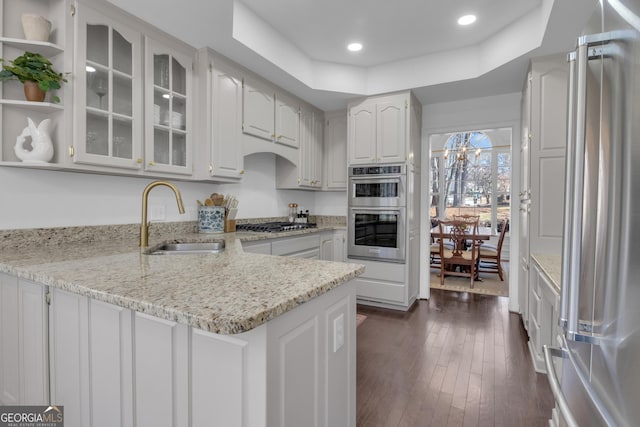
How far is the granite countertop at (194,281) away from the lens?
705 mm

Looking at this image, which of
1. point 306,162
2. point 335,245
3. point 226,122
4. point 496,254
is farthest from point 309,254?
point 496,254

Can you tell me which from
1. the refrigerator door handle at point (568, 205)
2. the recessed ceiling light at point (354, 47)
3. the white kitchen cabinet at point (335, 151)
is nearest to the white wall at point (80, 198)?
the white kitchen cabinet at point (335, 151)

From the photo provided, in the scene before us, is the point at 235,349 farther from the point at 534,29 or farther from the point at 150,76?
the point at 534,29

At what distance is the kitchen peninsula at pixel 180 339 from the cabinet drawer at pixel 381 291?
247 cm

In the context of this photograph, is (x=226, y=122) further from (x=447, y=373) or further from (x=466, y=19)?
(x=447, y=373)

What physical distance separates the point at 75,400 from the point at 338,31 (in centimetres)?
305

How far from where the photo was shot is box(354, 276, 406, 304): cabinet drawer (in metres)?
3.55

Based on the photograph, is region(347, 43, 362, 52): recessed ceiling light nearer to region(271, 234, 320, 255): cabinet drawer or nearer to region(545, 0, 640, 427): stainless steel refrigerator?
region(271, 234, 320, 255): cabinet drawer

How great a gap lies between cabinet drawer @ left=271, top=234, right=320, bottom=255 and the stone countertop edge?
6.83 ft

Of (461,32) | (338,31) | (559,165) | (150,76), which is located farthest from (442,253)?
(150,76)

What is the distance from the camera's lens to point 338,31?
9.23 feet

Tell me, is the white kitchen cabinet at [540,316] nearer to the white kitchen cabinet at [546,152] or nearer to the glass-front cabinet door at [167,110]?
the white kitchen cabinet at [546,152]

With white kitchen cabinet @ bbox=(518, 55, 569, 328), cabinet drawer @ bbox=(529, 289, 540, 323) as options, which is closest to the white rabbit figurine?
cabinet drawer @ bbox=(529, 289, 540, 323)

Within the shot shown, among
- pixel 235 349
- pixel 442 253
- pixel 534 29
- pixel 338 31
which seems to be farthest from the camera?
pixel 442 253
